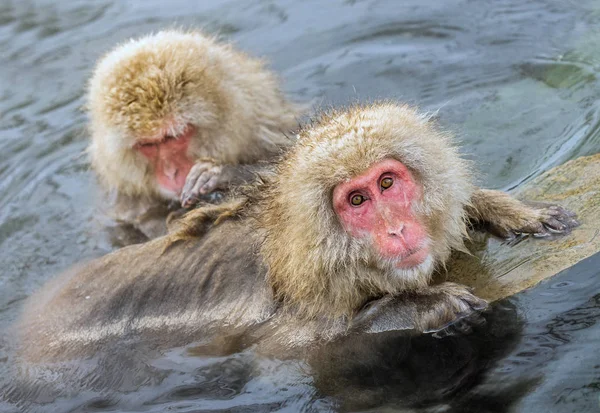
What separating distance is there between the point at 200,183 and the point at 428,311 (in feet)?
7.24

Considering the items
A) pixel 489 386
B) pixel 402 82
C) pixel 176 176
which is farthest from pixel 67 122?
pixel 489 386

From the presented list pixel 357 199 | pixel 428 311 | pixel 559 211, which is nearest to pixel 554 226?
pixel 559 211

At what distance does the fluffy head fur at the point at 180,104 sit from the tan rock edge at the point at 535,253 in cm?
165

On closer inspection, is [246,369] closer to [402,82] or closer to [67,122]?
[402,82]

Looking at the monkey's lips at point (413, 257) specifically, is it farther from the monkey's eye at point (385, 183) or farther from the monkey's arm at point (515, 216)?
the monkey's arm at point (515, 216)

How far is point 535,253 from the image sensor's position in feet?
15.1

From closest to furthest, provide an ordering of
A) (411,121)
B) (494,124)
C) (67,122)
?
(411,121)
(494,124)
(67,122)

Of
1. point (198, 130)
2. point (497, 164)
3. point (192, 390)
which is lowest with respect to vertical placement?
point (192, 390)

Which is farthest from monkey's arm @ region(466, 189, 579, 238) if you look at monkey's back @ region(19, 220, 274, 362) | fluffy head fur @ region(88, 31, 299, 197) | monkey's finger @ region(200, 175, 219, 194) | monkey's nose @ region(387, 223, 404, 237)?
monkey's finger @ region(200, 175, 219, 194)

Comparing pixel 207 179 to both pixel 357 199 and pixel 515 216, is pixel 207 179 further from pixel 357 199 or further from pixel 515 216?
pixel 515 216

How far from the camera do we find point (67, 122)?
8211 mm

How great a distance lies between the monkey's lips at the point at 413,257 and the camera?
4227 mm

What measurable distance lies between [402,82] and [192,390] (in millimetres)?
3792

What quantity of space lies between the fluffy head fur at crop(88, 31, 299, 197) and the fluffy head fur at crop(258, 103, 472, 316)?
1.50 metres
